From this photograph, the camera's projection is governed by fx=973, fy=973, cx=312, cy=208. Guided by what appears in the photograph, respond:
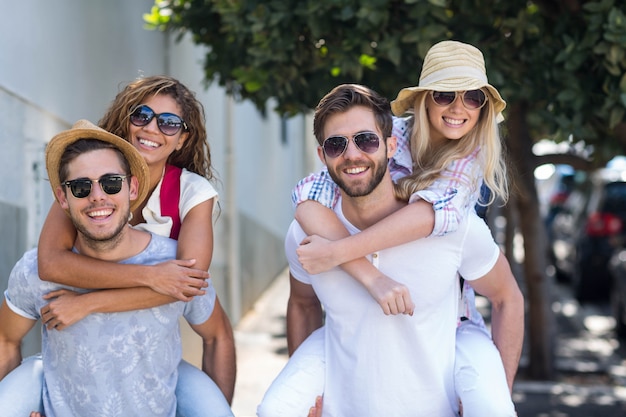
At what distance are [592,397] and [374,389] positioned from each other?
479cm

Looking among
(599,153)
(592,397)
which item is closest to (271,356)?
(592,397)

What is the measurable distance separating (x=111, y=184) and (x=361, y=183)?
3.00ft

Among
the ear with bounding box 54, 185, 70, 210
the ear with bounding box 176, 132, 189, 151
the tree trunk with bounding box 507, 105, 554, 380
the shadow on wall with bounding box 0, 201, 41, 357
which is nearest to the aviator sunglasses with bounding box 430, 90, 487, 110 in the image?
the ear with bounding box 176, 132, 189, 151

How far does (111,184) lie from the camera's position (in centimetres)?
345

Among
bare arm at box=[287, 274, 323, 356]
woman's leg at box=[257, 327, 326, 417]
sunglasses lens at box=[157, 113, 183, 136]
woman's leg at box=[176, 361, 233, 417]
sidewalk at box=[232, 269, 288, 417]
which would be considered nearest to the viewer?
woman's leg at box=[257, 327, 326, 417]

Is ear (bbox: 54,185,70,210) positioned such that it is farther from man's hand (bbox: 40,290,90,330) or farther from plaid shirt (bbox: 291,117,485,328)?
plaid shirt (bbox: 291,117,485,328)

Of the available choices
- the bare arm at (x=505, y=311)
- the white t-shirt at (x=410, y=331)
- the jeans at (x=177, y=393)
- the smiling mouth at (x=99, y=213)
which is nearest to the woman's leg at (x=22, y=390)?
the jeans at (x=177, y=393)

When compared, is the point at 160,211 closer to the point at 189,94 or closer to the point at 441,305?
the point at 189,94

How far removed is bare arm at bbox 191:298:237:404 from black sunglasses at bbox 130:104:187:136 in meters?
0.72

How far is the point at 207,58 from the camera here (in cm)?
686

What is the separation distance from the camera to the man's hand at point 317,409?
374 cm

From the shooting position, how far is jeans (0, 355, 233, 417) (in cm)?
355

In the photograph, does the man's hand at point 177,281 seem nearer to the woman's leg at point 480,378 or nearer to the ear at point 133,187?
the ear at point 133,187

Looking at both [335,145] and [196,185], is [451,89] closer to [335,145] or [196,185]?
[335,145]
